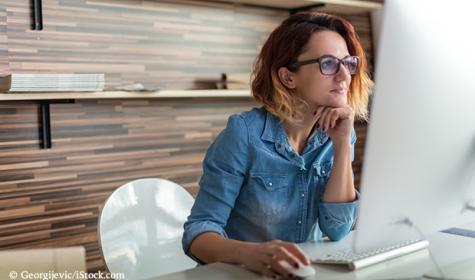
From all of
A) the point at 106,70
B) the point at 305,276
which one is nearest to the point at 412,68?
the point at 305,276

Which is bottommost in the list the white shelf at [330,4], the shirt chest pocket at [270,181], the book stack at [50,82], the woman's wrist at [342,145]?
the shirt chest pocket at [270,181]

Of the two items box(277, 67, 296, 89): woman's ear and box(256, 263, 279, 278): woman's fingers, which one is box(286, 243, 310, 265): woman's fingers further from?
box(277, 67, 296, 89): woman's ear

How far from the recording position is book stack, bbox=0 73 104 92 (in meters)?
1.98

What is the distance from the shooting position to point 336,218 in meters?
1.46

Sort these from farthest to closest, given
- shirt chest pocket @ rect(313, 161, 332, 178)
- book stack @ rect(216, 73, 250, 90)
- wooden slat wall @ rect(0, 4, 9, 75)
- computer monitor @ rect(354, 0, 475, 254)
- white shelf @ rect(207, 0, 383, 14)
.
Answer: white shelf @ rect(207, 0, 383, 14)
book stack @ rect(216, 73, 250, 90)
wooden slat wall @ rect(0, 4, 9, 75)
shirt chest pocket @ rect(313, 161, 332, 178)
computer monitor @ rect(354, 0, 475, 254)

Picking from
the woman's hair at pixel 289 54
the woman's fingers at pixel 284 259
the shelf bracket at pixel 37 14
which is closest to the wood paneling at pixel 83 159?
the shelf bracket at pixel 37 14

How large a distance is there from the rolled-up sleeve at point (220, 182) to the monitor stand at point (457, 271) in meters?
0.46

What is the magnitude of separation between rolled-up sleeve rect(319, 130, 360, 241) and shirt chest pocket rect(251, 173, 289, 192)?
0.11m

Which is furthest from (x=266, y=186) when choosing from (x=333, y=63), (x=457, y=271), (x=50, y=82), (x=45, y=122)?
(x=45, y=122)

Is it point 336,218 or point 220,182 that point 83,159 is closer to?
point 220,182

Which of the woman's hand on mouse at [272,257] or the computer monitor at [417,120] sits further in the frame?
the woman's hand on mouse at [272,257]

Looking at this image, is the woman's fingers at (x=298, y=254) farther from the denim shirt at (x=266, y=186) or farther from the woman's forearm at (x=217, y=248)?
the denim shirt at (x=266, y=186)

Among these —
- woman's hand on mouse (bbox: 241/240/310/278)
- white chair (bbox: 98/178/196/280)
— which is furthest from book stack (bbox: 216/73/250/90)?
woman's hand on mouse (bbox: 241/240/310/278)

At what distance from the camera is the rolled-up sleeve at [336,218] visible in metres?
1.46
